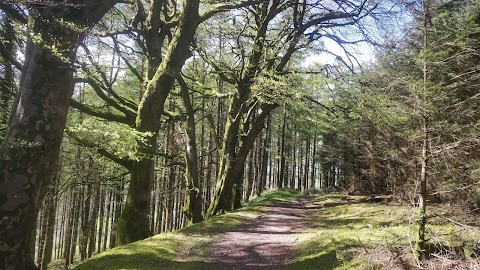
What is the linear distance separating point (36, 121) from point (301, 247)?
666cm

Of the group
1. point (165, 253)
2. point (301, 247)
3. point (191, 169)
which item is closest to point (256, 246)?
point (301, 247)

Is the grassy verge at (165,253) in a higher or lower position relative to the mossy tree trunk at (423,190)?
lower

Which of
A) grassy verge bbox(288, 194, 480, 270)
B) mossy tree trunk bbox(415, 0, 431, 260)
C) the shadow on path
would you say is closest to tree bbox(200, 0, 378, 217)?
the shadow on path

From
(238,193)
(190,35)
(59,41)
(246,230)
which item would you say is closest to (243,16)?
(190,35)

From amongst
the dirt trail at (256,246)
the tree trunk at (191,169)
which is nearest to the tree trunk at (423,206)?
the dirt trail at (256,246)

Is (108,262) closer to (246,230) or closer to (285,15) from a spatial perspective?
(246,230)

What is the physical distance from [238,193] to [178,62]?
1016 cm

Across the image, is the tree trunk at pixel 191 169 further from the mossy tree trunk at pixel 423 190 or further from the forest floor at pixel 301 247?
the mossy tree trunk at pixel 423 190

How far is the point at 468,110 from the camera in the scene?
5.89 metres

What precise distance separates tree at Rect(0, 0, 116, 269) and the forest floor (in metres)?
2.00

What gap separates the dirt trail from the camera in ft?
25.3

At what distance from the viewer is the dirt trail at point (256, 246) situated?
7711mm

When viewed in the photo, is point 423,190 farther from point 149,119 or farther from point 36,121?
point 149,119

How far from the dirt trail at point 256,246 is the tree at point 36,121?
365 cm
